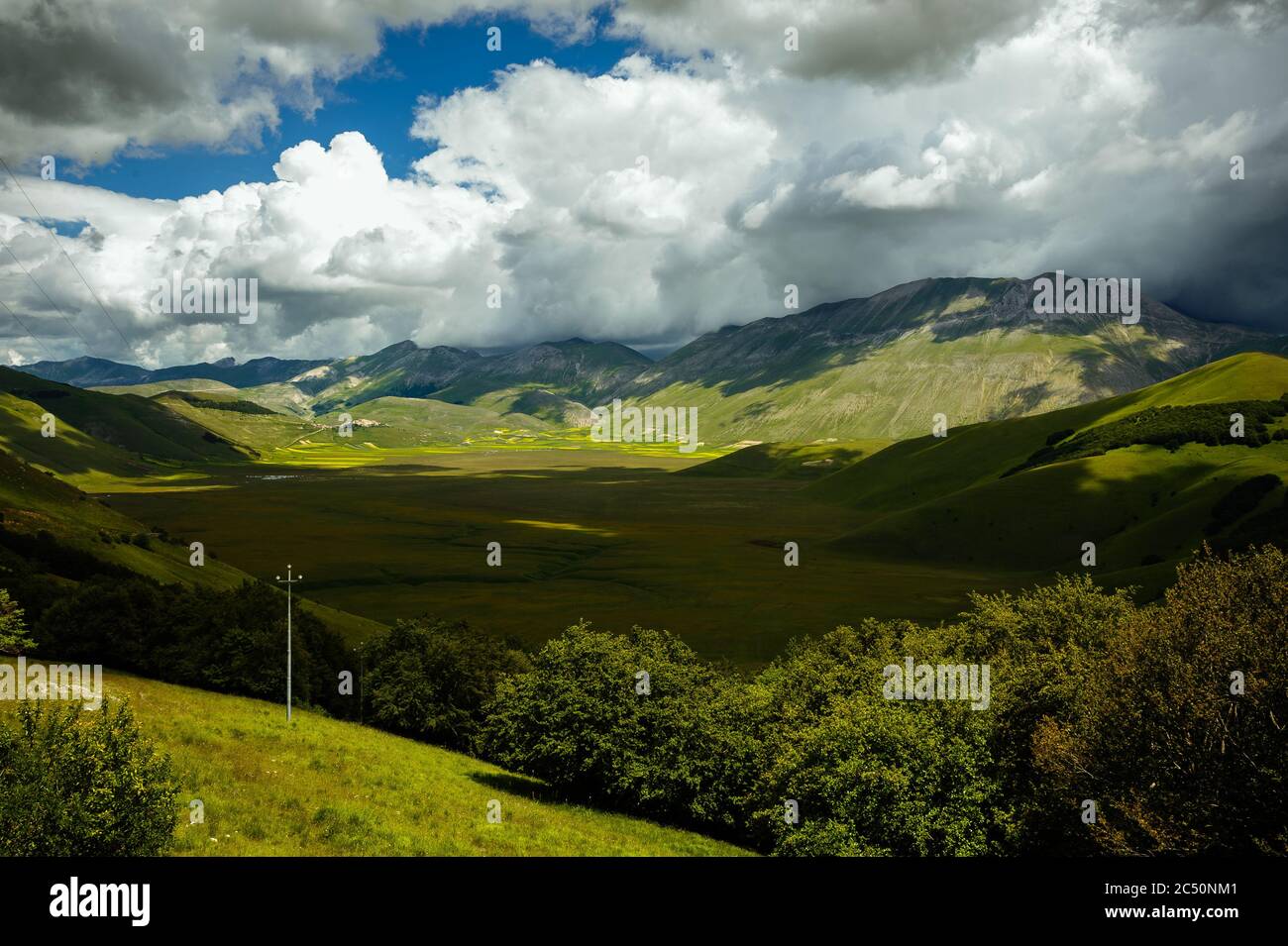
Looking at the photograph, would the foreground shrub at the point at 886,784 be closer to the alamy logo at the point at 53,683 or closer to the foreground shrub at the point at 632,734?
the foreground shrub at the point at 632,734

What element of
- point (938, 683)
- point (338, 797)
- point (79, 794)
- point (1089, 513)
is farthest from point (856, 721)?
point (1089, 513)

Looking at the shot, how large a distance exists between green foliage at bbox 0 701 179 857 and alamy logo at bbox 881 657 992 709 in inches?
1461

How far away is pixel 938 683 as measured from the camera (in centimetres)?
4788

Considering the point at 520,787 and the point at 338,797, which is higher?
the point at 338,797

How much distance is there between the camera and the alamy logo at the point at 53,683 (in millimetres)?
39750

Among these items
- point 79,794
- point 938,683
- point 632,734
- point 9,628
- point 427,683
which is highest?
point 9,628

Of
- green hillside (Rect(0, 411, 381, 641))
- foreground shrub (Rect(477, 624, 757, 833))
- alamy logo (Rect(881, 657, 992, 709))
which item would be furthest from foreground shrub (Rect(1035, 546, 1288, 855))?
green hillside (Rect(0, 411, 381, 641))

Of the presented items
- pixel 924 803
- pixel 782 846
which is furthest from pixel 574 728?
pixel 924 803

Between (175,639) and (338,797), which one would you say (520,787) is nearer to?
(338,797)

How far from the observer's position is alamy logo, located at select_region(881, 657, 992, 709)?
44.8m
